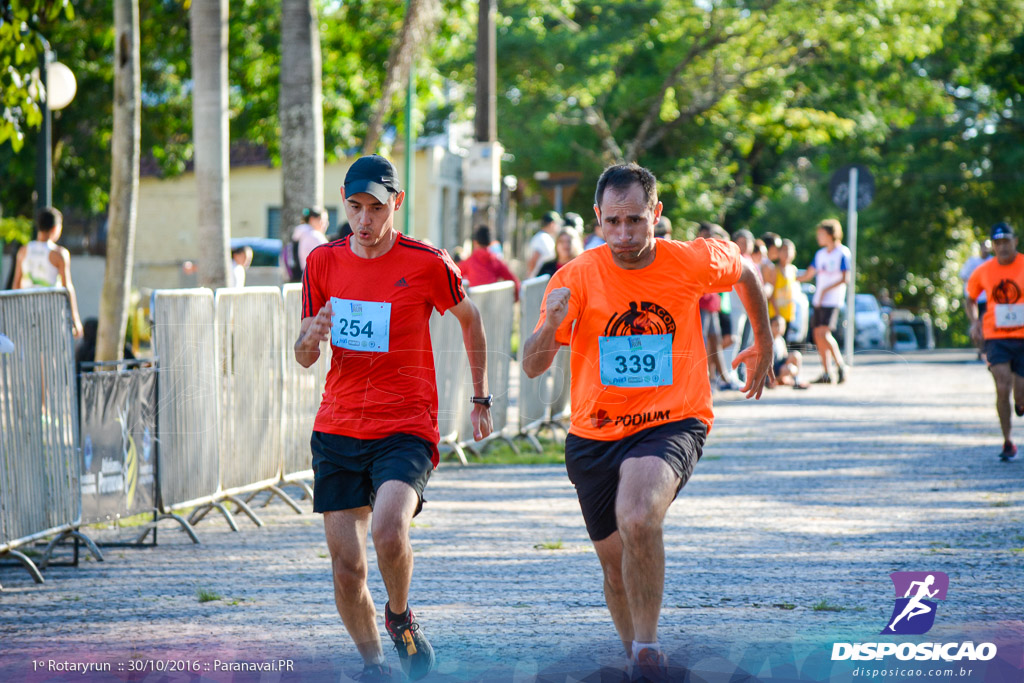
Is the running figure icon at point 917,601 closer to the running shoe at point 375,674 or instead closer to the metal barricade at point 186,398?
the running shoe at point 375,674

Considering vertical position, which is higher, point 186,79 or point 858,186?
point 186,79

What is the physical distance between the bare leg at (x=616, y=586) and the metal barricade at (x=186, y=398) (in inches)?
154

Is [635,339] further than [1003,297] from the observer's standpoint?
No

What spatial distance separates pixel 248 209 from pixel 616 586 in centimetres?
3493

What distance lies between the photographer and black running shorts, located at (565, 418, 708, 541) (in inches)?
185

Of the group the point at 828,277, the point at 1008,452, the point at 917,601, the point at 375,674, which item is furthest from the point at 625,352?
the point at 828,277

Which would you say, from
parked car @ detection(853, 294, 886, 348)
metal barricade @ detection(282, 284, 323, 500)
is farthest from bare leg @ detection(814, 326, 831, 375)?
parked car @ detection(853, 294, 886, 348)

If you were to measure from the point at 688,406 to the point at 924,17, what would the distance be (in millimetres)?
27204

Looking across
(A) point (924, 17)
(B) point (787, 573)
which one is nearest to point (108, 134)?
(A) point (924, 17)

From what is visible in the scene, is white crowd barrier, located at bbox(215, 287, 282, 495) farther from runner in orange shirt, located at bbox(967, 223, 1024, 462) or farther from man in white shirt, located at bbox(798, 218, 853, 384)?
man in white shirt, located at bbox(798, 218, 853, 384)

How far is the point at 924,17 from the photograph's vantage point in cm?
2945

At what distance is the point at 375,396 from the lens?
491cm

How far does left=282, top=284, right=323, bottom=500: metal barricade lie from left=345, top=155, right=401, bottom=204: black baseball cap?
422 cm

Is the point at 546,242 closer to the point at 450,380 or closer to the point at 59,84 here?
the point at 450,380
